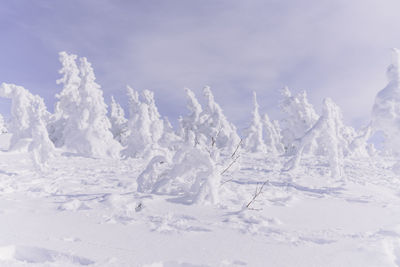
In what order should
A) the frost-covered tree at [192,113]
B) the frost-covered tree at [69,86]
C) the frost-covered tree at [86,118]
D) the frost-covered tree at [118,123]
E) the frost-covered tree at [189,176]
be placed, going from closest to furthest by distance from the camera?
the frost-covered tree at [189,176], the frost-covered tree at [86,118], the frost-covered tree at [69,86], the frost-covered tree at [192,113], the frost-covered tree at [118,123]

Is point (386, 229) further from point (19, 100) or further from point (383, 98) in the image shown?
point (19, 100)

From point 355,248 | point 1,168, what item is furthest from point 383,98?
point 1,168

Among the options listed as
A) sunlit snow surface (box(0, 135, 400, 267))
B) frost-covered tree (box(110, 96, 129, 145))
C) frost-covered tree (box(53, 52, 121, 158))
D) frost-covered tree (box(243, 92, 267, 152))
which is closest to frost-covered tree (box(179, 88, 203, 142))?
frost-covered tree (box(243, 92, 267, 152))

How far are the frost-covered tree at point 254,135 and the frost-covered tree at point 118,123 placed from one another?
61.6ft

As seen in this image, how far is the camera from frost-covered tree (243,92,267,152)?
116 ft

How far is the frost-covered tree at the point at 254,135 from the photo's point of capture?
→ 35312mm

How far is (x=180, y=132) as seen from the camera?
37.9 metres

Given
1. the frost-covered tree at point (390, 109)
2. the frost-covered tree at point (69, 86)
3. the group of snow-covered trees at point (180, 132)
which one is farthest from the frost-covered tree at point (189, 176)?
the frost-covered tree at point (69, 86)

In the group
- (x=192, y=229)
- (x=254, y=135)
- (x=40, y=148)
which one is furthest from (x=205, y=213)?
(x=254, y=135)

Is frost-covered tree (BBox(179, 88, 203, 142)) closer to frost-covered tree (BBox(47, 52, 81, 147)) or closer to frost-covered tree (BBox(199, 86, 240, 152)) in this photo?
frost-covered tree (BBox(199, 86, 240, 152))

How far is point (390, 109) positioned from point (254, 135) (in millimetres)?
24370

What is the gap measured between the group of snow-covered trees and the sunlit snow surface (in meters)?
0.89

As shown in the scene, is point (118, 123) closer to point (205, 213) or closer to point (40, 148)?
point (40, 148)

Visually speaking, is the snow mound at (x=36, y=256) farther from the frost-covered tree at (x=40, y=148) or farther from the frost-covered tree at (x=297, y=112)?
the frost-covered tree at (x=297, y=112)
